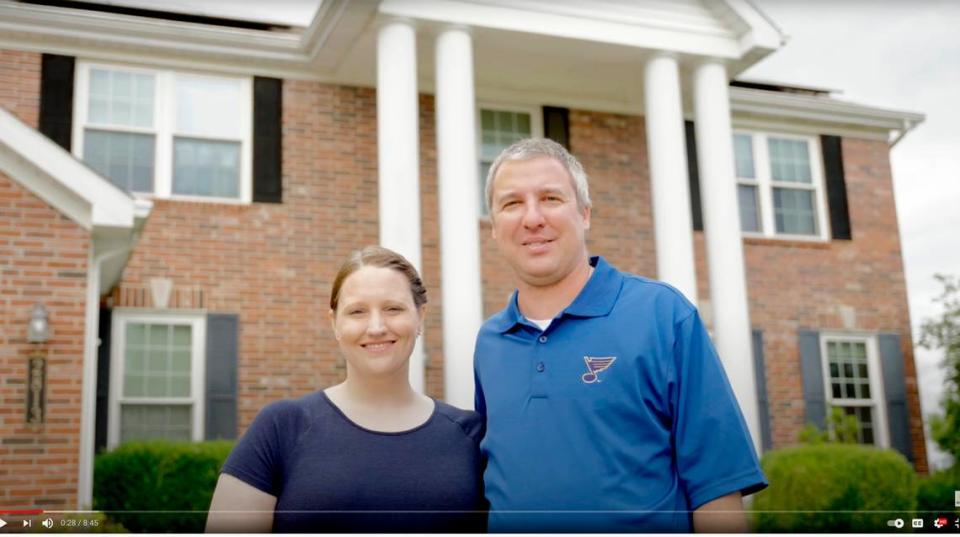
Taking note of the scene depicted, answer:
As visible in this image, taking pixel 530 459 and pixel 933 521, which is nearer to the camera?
pixel 530 459

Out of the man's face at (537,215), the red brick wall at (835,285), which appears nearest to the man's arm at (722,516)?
the man's face at (537,215)

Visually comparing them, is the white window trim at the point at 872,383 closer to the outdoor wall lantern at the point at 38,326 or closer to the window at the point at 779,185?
the window at the point at 779,185

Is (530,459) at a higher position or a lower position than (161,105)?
lower

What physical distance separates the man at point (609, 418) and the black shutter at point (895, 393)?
10.1m

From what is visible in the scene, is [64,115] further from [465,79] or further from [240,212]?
[465,79]

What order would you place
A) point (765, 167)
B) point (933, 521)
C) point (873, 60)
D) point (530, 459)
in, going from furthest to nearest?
point (765, 167) → point (873, 60) → point (933, 521) → point (530, 459)

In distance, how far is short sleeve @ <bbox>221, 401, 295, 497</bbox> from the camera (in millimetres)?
1763

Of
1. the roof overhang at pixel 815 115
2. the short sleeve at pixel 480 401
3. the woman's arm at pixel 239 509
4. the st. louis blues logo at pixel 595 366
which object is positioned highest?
the roof overhang at pixel 815 115

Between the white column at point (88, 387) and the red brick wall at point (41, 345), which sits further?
the white column at point (88, 387)

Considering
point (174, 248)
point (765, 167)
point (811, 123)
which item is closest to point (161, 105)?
point (174, 248)

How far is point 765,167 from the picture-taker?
11.1m

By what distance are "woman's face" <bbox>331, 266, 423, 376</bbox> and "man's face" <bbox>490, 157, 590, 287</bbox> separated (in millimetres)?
266

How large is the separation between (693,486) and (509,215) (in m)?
0.66

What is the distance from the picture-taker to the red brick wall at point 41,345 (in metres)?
5.99
